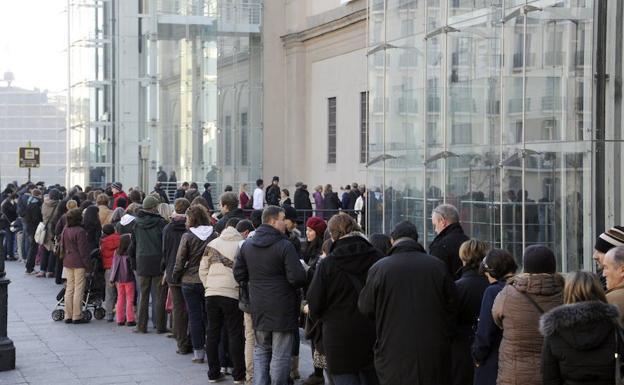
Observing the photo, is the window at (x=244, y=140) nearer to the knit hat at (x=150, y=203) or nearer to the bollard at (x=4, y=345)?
the knit hat at (x=150, y=203)

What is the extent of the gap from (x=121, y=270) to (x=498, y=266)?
8723 millimetres

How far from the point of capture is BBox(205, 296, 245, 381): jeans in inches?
448

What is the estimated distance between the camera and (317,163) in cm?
3897

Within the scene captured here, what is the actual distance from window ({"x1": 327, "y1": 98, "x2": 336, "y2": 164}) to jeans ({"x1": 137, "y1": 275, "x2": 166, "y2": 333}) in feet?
75.1

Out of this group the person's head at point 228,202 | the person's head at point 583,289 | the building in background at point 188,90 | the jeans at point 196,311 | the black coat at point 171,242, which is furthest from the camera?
the building in background at point 188,90

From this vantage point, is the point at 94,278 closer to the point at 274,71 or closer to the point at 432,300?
the point at 432,300

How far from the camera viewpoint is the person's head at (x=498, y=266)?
7.85 m

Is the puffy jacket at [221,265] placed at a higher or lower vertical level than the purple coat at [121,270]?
higher

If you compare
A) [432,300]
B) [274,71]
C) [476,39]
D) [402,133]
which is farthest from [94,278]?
[274,71]

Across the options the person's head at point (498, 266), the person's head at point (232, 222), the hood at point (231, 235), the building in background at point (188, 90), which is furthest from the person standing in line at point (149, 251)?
the building in background at point (188, 90)

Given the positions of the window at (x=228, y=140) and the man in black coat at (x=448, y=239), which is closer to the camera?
the man in black coat at (x=448, y=239)

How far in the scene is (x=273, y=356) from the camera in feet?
34.1

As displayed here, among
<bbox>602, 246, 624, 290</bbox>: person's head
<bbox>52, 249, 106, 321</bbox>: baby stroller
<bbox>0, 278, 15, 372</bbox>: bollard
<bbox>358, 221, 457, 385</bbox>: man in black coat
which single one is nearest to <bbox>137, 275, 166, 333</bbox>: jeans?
<bbox>52, 249, 106, 321</bbox>: baby stroller

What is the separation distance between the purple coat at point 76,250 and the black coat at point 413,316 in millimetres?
8862
